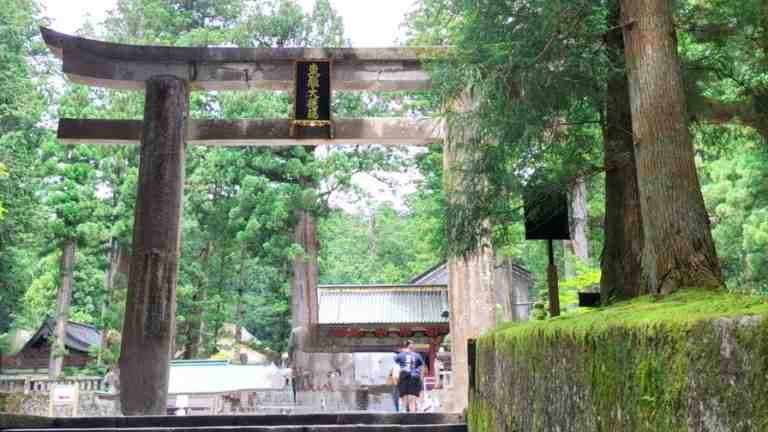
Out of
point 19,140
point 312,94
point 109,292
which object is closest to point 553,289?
point 312,94

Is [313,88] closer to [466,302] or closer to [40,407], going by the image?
[466,302]

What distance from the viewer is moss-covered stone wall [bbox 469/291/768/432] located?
891mm

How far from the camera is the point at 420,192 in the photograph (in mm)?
→ 16219

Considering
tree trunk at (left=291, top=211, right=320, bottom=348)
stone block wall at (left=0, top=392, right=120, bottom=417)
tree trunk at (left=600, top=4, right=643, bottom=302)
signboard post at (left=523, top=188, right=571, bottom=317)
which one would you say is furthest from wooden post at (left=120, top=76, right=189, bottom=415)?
tree trunk at (left=291, top=211, right=320, bottom=348)

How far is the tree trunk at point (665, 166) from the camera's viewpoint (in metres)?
3.58

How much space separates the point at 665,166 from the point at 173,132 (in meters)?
5.83

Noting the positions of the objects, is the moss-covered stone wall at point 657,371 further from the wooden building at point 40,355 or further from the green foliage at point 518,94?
the wooden building at point 40,355

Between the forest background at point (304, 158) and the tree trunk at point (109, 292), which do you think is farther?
the tree trunk at point (109, 292)

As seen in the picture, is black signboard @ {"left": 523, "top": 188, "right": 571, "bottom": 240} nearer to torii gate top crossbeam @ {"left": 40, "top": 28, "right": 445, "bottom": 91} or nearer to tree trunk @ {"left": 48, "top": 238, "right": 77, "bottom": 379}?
torii gate top crossbeam @ {"left": 40, "top": 28, "right": 445, "bottom": 91}

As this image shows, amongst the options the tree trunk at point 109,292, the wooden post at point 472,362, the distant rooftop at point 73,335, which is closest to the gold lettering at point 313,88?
the wooden post at point 472,362

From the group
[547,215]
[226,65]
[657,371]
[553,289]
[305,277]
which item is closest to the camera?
[657,371]

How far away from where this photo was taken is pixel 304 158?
15.7 metres

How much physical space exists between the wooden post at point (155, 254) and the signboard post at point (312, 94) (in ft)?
4.45

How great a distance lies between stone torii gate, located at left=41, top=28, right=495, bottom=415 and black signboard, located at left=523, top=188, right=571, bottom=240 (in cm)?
153
